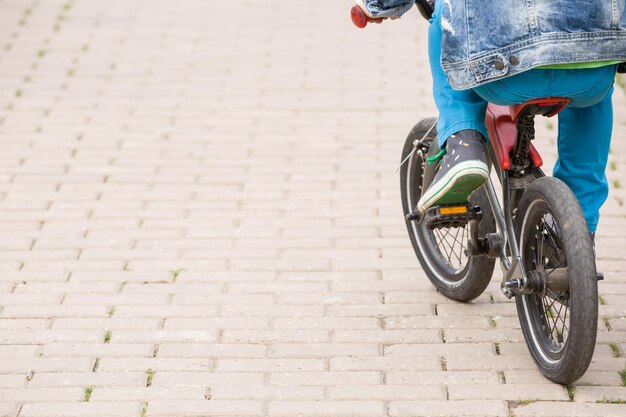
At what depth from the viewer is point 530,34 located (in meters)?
3.53

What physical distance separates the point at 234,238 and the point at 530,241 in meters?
1.85

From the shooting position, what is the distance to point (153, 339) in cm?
445

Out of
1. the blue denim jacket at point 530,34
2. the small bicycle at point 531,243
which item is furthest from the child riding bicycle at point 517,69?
the small bicycle at point 531,243

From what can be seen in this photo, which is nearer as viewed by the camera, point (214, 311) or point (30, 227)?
point (214, 311)

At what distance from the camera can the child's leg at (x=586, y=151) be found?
13.2 feet

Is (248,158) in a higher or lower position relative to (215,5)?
higher

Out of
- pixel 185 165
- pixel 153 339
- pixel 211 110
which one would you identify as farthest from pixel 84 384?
pixel 211 110

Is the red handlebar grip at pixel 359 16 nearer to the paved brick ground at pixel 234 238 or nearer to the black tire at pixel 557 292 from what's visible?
the black tire at pixel 557 292

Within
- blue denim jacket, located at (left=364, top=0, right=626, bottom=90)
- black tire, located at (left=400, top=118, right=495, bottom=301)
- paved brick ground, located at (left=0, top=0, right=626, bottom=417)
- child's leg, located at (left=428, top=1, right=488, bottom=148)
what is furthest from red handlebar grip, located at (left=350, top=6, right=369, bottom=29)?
paved brick ground, located at (left=0, top=0, right=626, bottom=417)

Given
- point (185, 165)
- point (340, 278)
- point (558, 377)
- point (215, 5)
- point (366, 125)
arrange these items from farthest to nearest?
point (215, 5)
point (366, 125)
point (185, 165)
point (340, 278)
point (558, 377)

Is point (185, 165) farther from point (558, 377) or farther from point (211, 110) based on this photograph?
point (558, 377)

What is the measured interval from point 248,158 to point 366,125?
88 cm

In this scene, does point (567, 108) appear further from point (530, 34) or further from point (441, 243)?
point (441, 243)

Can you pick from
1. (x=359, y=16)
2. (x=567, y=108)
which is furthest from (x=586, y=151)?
(x=359, y=16)
